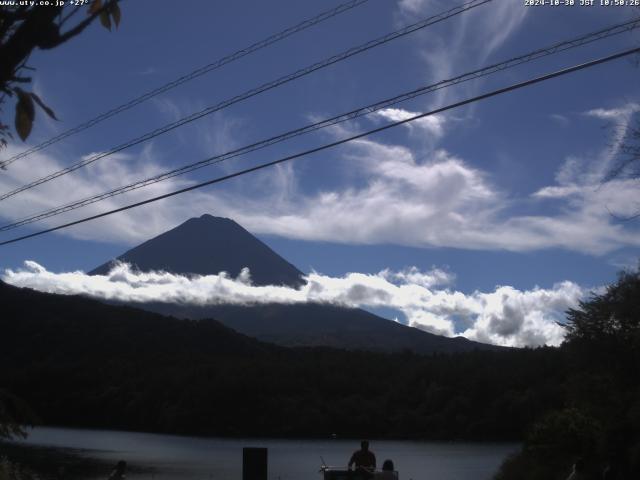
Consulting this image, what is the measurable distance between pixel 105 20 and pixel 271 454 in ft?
214

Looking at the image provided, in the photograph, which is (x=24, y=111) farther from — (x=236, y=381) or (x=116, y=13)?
(x=236, y=381)

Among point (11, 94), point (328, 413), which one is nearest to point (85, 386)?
point (328, 413)

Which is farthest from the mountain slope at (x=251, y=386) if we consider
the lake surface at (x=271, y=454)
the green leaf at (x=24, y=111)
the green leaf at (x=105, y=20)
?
the green leaf at (x=24, y=111)

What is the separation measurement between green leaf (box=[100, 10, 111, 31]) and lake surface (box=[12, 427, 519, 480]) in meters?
39.1

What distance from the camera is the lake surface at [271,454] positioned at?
158ft

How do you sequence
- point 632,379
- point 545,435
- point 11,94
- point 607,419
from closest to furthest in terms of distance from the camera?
point 11,94 → point 607,419 → point 632,379 → point 545,435

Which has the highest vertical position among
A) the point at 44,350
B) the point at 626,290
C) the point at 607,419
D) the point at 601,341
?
the point at 44,350

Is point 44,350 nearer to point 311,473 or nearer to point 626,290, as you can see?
point 311,473

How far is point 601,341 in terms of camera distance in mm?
21172

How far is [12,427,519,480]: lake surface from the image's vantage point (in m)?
48.3

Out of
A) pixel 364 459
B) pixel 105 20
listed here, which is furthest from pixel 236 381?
pixel 105 20

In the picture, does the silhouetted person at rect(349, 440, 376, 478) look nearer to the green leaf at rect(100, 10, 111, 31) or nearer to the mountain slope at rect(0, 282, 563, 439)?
the green leaf at rect(100, 10, 111, 31)

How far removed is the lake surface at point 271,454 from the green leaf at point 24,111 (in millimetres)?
39092

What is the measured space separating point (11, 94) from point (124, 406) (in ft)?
323
